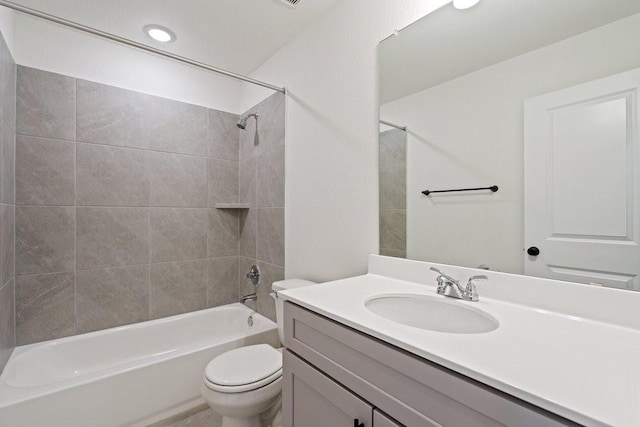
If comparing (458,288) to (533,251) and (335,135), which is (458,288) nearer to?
(533,251)

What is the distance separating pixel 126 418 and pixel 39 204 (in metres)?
1.37

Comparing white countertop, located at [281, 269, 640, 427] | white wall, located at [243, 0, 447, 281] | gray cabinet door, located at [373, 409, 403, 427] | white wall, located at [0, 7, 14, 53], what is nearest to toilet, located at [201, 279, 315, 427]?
white wall, located at [243, 0, 447, 281]

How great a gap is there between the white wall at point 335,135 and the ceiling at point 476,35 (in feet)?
0.26

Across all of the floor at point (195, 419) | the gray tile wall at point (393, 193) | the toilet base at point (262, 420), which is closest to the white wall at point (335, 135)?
the gray tile wall at point (393, 193)

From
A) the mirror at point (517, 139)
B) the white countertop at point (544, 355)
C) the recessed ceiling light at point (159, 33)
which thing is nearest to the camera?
the white countertop at point (544, 355)

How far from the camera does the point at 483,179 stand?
1070 mm

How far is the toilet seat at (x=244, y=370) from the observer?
1.32 metres

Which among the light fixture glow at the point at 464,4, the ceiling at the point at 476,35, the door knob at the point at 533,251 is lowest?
the door knob at the point at 533,251

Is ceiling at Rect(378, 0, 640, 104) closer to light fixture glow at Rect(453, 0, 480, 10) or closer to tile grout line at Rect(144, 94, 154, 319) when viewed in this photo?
light fixture glow at Rect(453, 0, 480, 10)

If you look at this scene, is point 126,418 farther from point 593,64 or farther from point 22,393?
point 593,64

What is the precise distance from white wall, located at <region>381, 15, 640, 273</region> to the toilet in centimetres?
85

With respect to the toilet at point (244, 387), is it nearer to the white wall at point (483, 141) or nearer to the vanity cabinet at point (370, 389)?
the vanity cabinet at point (370, 389)

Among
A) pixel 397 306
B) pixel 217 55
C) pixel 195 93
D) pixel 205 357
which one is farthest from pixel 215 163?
pixel 397 306

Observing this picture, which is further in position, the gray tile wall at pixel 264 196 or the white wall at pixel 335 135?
the gray tile wall at pixel 264 196
